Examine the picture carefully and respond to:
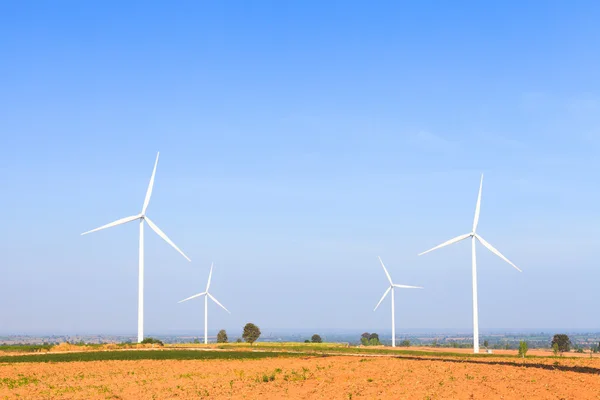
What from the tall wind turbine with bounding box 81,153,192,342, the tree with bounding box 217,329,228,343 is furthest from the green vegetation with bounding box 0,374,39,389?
the tree with bounding box 217,329,228,343

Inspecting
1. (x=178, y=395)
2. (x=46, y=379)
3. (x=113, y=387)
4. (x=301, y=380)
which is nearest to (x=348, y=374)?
(x=301, y=380)

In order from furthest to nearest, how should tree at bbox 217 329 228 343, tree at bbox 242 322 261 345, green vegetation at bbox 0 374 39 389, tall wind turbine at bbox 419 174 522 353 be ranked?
tree at bbox 217 329 228 343, tree at bbox 242 322 261 345, tall wind turbine at bbox 419 174 522 353, green vegetation at bbox 0 374 39 389

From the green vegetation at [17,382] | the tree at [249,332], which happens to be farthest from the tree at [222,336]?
the green vegetation at [17,382]

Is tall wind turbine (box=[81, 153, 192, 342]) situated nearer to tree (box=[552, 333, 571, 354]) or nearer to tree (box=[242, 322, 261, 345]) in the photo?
tree (box=[242, 322, 261, 345])

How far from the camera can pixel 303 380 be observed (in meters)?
49.7

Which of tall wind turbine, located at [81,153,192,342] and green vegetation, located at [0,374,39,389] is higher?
tall wind turbine, located at [81,153,192,342]

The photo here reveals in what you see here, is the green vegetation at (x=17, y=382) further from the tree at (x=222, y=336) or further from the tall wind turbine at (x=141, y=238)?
the tree at (x=222, y=336)

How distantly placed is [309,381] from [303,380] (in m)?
0.92

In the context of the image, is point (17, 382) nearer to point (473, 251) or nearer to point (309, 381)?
point (309, 381)

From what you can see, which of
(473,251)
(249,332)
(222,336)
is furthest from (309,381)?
(222,336)

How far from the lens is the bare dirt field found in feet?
136

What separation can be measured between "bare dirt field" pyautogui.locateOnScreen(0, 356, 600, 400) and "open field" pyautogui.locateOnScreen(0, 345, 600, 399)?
6cm

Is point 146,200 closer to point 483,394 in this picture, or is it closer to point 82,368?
point 82,368

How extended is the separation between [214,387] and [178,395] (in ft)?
12.6
